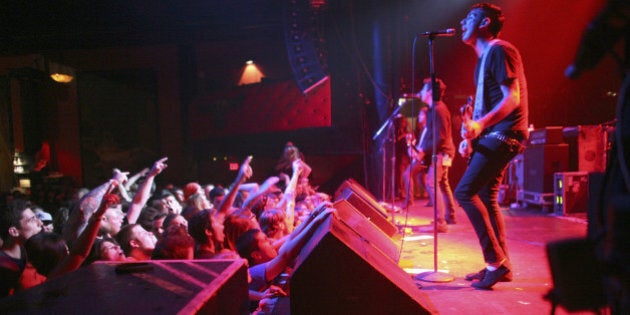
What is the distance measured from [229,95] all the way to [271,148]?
6.28 ft

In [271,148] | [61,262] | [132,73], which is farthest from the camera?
[132,73]

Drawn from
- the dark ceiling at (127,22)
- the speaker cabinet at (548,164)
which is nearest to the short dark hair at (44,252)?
the speaker cabinet at (548,164)

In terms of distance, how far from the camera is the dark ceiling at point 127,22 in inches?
344

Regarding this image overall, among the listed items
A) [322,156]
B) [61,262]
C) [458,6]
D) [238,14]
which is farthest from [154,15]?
[61,262]

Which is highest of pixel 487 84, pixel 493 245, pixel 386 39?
pixel 386 39

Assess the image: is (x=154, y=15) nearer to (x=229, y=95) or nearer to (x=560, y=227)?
(x=229, y=95)

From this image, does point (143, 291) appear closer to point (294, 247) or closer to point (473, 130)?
point (294, 247)

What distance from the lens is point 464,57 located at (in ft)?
29.1

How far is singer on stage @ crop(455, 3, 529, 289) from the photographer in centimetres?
267

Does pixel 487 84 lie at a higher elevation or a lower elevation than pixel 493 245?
higher

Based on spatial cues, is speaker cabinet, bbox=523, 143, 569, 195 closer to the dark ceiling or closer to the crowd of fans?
A: the crowd of fans

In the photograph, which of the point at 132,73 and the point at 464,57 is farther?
the point at 132,73

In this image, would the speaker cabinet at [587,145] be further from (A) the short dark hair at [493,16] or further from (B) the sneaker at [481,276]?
(B) the sneaker at [481,276]

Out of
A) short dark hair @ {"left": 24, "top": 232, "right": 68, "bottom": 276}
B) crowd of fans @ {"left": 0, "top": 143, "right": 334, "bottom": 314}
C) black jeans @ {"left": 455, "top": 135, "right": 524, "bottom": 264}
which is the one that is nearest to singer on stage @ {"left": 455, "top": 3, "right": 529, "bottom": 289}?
black jeans @ {"left": 455, "top": 135, "right": 524, "bottom": 264}
